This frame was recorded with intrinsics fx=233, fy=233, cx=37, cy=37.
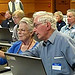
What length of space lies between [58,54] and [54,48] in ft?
0.22

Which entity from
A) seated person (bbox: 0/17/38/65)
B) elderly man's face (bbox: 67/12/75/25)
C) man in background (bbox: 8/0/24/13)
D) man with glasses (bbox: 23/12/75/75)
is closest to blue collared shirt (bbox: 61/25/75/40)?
elderly man's face (bbox: 67/12/75/25)

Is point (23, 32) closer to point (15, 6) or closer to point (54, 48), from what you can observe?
point (54, 48)

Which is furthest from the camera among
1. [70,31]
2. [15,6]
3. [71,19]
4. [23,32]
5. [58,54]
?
[15,6]

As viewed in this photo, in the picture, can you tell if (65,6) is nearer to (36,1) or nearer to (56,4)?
(56,4)

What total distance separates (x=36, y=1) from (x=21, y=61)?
11.2 metres

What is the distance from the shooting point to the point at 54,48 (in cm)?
200

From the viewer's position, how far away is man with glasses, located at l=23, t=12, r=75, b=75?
1.93 metres

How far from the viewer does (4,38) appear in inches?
179

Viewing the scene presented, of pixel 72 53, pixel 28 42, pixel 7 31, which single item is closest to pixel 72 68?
pixel 72 53

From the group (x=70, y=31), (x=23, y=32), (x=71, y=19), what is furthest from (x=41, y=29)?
(x=71, y=19)

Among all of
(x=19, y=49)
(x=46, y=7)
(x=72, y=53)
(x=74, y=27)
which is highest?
(x=72, y=53)

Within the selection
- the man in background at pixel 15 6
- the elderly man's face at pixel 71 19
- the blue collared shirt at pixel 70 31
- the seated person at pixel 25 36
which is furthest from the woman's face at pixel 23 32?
the man in background at pixel 15 6

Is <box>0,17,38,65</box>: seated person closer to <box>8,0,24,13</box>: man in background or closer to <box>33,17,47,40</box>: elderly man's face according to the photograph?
<box>33,17,47,40</box>: elderly man's face

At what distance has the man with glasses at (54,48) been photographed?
193 centimetres
